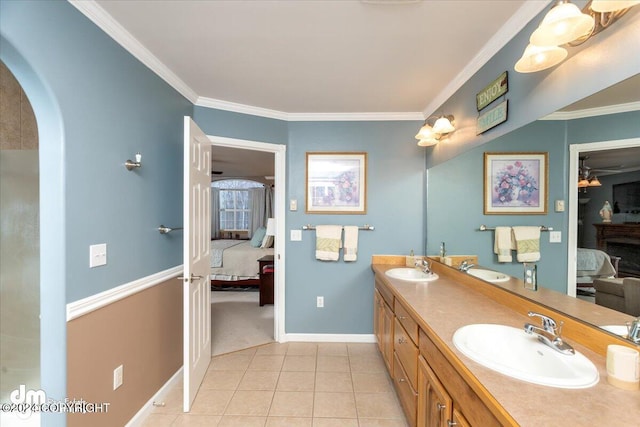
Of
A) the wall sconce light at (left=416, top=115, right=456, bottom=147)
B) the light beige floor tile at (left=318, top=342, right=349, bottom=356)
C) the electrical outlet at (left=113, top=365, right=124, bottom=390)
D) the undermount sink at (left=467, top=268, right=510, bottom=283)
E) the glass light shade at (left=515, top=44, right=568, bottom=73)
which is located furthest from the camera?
the light beige floor tile at (left=318, top=342, right=349, bottom=356)

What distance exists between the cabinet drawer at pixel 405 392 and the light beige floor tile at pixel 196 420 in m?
1.20

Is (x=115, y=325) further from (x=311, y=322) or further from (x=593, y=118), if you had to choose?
(x=593, y=118)

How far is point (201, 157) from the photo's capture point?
6.81 ft

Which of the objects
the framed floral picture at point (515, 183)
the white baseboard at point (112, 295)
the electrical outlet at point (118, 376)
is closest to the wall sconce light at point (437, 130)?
the framed floral picture at point (515, 183)

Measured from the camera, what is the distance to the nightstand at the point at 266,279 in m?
3.85

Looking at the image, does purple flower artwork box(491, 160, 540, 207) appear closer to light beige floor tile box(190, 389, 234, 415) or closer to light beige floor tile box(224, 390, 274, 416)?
light beige floor tile box(224, 390, 274, 416)

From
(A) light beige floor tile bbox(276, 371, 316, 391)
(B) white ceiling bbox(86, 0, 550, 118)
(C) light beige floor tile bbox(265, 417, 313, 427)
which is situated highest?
(B) white ceiling bbox(86, 0, 550, 118)

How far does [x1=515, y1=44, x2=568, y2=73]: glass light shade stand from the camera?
41.3 inches

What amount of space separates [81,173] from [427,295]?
205 cm

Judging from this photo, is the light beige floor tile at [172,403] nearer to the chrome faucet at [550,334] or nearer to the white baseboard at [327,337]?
the white baseboard at [327,337]

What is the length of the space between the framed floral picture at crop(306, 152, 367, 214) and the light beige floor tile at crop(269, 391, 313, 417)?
159 centimetres

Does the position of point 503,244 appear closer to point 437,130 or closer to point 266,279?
point 437,130

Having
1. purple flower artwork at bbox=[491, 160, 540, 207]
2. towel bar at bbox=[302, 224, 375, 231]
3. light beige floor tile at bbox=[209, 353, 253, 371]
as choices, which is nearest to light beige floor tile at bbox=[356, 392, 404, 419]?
light beige floor tile at bbox=[209, 353, 253, 371]

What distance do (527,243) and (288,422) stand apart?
1.81 meters
